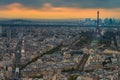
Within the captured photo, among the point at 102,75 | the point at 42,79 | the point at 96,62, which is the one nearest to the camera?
the point at 42,79

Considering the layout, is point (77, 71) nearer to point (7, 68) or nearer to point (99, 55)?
point (7, 68)

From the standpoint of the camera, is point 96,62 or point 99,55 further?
point 99,55

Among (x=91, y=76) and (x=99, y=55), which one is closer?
(x=91, y=76)

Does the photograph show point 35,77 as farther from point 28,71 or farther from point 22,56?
point 22,56

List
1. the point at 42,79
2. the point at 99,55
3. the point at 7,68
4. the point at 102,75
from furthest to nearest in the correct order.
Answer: the point at 99,55, the point at 7,68, the point at 102,75, the point at 42,79

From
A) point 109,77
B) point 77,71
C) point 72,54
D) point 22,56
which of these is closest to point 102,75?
point 109,77

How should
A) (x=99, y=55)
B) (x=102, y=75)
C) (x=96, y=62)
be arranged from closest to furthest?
(x=102, y=75)
(x=96, y=62)
(x=99, y=55)

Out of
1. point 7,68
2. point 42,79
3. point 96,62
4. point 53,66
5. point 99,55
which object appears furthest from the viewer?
point 99,55

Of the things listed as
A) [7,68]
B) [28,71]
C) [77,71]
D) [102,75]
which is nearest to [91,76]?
[102,75]
